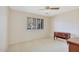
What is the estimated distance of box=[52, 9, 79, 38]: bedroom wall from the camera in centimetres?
552

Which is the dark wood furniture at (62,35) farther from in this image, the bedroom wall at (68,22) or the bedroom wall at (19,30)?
the bedroom wall at (19,30)

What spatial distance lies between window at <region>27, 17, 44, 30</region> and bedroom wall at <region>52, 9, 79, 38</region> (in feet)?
2.84


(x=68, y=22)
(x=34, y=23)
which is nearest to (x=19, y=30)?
(x=34, y=23)

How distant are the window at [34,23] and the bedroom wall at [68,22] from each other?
0.86m

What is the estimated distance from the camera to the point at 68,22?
19.3 ft

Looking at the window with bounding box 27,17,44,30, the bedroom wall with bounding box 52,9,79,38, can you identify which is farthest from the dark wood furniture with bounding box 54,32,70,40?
the window with bounding box 27,17,44,30

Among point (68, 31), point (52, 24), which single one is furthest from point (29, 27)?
point (68, 31)

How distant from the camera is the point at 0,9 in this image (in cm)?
317

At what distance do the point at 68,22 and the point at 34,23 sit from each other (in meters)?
2.23

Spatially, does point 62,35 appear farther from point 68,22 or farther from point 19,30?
point 19,30

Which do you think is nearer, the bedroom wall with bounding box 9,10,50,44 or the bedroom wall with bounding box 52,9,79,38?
the bedroom wall with bounding box 9,10,50,44

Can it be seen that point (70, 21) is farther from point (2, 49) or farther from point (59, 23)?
point (2, 49)

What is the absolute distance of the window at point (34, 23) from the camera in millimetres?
5852

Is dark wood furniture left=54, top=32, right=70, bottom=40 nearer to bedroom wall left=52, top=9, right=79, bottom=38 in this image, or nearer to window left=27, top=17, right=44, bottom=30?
bedroom wall left=52, top=9, right=79, bottom=38
